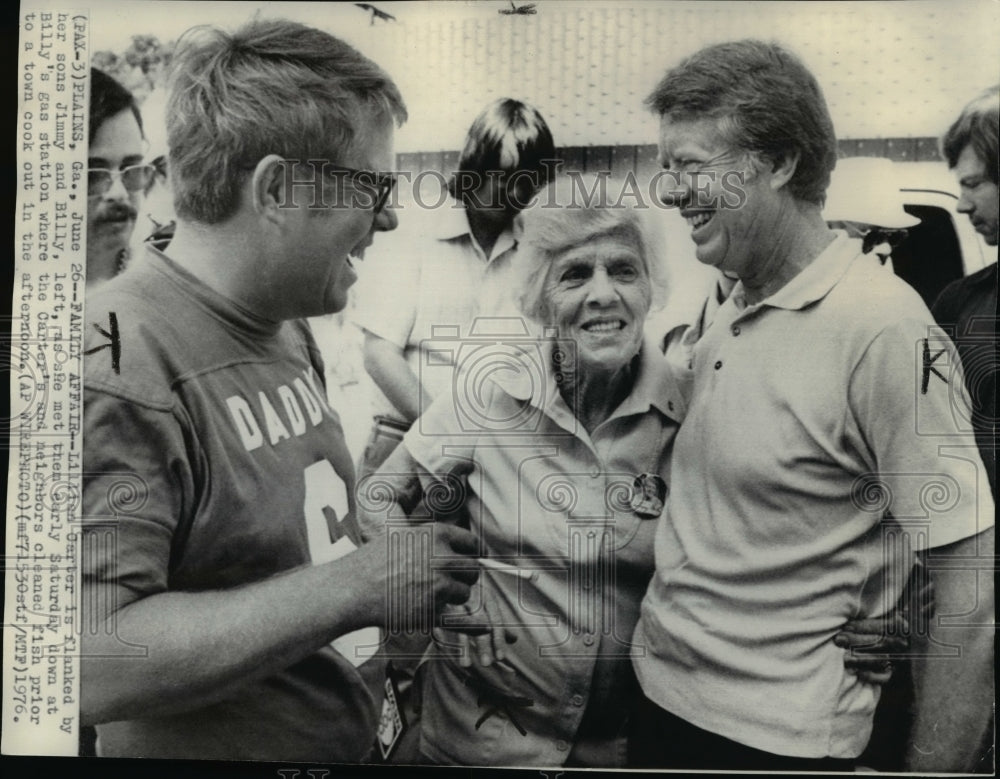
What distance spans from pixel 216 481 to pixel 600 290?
1.03 meters

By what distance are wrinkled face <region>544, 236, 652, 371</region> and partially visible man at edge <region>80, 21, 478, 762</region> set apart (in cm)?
49

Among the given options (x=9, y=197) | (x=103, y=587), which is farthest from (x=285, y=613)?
(x=9, y=197)

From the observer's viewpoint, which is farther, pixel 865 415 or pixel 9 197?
pixel 9 197

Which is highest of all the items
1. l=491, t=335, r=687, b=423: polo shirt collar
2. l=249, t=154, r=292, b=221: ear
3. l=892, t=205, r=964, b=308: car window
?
l=249, t=154, r=292, b=221: ear

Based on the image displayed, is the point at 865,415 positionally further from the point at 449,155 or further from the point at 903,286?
the point at 449,155

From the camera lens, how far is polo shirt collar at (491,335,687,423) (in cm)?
240

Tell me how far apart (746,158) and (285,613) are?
1560 mm

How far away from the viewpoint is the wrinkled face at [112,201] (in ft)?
8.06

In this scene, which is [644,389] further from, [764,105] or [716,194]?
[764,105]

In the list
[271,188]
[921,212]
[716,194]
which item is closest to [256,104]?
[271,188]

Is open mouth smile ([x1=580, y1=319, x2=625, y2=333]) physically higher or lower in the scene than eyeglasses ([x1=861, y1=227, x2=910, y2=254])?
lower

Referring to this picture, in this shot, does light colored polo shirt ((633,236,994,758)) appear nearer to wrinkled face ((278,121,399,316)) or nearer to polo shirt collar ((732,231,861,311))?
polo shirt collar ((732,231,861,311))

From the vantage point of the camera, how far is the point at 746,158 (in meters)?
2.38

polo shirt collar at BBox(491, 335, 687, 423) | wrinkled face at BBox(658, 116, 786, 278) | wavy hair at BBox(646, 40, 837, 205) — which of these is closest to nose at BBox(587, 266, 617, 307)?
polo shirt collar at BBox(491, 335, 687, 423)
